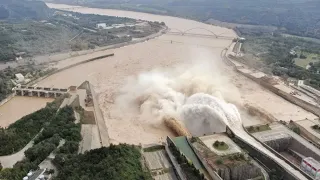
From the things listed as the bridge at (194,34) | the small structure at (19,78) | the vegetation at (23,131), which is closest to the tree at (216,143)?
the vegetation at (23,131)

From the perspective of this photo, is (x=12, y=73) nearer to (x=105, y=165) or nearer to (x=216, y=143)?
(x=105, y=165)

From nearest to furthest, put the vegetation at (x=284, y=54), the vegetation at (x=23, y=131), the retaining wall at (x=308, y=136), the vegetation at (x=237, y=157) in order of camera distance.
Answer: the vegetation at (x=237, y=157), the vegetation at (x=23, y=131), the retaining wall at (x=308, y=136), the vegetation at (x=284, y=54)

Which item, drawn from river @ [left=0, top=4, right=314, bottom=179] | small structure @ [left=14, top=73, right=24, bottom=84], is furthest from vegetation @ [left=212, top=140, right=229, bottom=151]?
small structure @ [left=14, top=73, right=24, bottom=84]

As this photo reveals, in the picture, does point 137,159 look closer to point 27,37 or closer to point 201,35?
point 27,37

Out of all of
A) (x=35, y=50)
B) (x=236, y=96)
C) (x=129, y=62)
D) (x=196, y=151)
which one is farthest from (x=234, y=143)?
(x=35, y=50)

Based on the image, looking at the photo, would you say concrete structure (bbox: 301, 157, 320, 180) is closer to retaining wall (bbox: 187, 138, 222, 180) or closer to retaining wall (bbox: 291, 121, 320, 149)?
retaining wall (bbox: 291, 121, 320, 149)

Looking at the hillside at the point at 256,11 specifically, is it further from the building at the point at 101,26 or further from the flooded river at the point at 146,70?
the building at the point at 101,26
